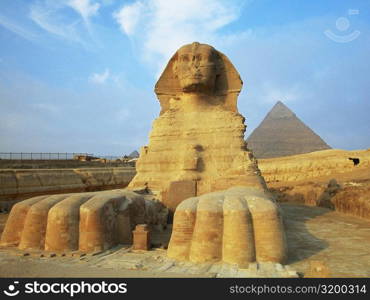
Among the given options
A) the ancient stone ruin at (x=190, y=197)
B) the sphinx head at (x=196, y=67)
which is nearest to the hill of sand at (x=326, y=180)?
the ancient stone ruin at (x=190, y=197)

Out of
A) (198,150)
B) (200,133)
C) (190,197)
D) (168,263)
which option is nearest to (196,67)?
(200,133)

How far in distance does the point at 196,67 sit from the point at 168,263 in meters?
7.02

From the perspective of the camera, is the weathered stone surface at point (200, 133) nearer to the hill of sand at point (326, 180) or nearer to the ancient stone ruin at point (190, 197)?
the ancient stone ruin at point (190, 197)

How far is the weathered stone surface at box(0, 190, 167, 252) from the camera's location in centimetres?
715

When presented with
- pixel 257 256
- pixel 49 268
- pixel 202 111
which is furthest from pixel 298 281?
pixel 202 111

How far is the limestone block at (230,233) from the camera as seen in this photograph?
608cm

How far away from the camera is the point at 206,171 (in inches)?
412

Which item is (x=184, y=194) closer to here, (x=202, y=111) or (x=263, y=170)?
(x=202, y=111)

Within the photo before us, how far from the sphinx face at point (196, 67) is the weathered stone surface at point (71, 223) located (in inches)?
192

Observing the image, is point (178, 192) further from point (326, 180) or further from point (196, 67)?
point (326, 180)

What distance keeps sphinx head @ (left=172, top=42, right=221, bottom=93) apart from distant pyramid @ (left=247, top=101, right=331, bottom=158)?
50106mm

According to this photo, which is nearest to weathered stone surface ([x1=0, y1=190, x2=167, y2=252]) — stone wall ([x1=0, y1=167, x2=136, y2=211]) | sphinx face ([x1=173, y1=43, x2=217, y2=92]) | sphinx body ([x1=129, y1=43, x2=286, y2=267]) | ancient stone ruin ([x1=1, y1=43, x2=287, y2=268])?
ancient stone ruin ([x1=1, y1=43, x2=287, y2=268])

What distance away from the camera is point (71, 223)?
23.7ft

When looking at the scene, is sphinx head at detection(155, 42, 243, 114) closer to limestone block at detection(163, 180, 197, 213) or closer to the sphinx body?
the sphinx body
